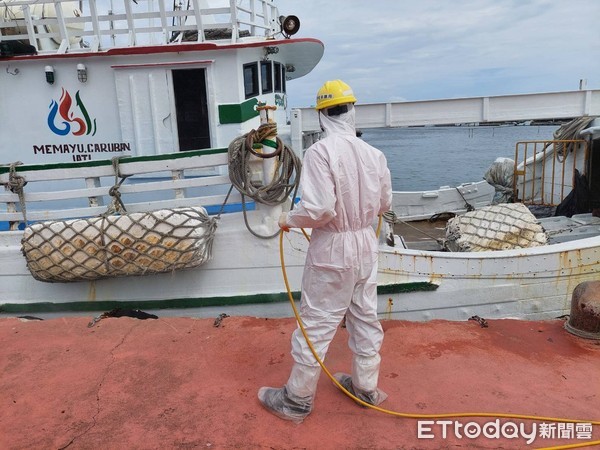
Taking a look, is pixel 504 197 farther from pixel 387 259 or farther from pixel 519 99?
pixel 387 259

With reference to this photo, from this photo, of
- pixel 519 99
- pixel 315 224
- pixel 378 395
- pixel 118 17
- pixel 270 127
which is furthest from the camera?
pixel 519 99

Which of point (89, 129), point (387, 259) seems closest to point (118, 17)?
point (89, 129)

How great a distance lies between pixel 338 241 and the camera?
2.47 metres

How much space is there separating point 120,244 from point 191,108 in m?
2.35

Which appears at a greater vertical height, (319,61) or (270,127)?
(319,61)

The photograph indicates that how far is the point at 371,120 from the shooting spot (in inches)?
247

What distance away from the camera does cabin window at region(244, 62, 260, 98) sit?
19.2 feet

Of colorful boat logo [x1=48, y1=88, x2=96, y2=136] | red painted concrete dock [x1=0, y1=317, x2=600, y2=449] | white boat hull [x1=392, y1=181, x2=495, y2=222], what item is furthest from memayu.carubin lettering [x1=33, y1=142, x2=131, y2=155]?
white boat hull [x1=392, y1=181, x2=495, y2=222]

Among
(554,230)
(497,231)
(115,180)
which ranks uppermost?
(115,180)

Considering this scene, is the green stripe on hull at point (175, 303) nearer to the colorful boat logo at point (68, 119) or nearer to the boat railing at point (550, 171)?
the colorful boat logo at point (68, 119)

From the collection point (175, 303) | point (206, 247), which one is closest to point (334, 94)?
point (206, 247)

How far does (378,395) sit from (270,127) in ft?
7.24

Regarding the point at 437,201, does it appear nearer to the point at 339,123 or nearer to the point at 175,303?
the point at 175,303

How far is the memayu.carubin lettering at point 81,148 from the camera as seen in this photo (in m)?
5.93
